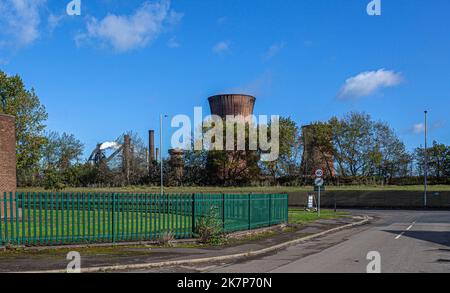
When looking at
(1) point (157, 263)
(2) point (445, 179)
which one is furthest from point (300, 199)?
(1) point (157, 263)

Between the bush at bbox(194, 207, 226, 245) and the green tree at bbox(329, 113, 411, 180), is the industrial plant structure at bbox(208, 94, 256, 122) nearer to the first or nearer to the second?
the green tree at bbox(329, 113, 411, 180)

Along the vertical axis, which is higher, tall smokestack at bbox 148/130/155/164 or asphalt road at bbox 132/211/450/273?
tall smokestack at bbox 148/130/155/164

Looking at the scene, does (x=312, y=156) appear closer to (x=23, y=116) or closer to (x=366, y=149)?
(x=366, y=149)

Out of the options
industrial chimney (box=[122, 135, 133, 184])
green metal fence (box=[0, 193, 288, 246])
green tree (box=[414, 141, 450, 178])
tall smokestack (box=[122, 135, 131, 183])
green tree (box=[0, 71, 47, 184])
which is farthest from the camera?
tall smokestack (box=[122, 135, 131, 183])

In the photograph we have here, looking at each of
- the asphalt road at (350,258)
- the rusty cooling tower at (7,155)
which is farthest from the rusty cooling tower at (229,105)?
the asphalt road at (350,258)

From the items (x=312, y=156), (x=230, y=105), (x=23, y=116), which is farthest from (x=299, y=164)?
(x=23, y=116)

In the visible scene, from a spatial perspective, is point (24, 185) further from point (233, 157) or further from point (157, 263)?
point (157, 263)

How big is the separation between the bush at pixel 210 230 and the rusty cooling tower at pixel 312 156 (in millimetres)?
59566

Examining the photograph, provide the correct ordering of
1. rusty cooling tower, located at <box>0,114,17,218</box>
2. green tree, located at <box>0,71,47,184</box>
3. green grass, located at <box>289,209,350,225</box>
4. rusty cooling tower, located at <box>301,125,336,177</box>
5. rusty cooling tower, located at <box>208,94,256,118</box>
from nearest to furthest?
1. rusty cooling tower, located at <box>0,114,17,218</box>
2. green grass, located at <box>289,209,350,225</box>
3. green tree, located at <box>0,71,47,184</box>
4. rusty cooling tower, located at <box>301,125,336,177</box>
5. rusty cooling tower, located at <box>208,94,256,118</box>

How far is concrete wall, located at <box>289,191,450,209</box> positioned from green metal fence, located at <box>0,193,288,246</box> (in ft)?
111

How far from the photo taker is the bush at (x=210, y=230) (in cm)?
1670

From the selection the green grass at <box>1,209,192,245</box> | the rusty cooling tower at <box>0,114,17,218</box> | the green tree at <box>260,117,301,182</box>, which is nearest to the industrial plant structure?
the green tree at <box>260,117,301,182</box>

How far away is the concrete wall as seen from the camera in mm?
48750
